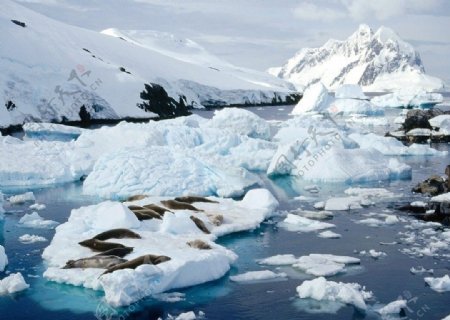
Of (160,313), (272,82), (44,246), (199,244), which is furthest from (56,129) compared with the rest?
(272,82)

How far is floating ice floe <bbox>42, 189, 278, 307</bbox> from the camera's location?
1059 cm

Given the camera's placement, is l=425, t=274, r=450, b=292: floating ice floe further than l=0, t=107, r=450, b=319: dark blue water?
Yes

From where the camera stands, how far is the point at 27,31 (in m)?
59.6

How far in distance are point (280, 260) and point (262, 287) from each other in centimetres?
157

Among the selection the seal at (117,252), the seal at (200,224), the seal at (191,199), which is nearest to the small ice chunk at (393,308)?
the seal at (117,252)

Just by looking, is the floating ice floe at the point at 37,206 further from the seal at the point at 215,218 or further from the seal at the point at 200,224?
the seal at the point at 200,224

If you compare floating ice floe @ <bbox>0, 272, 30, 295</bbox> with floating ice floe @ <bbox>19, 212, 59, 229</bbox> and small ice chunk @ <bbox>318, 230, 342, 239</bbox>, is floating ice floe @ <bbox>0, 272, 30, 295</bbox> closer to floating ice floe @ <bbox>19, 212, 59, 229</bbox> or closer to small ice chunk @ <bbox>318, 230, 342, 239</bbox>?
floating ice floe @ <bbox>19, 212, 59, 229</bbox>

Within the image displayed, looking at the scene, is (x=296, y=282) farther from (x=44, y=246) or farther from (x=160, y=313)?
(x=44, y=246)

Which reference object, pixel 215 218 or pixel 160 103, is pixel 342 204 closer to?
pixel 215 218

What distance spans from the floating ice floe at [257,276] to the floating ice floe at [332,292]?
40.0 inches

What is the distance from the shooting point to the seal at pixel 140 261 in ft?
36.6

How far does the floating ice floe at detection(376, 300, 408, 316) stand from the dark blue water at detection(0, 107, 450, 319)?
0.15 meters

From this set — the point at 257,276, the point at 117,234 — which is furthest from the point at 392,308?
the point at 117,234

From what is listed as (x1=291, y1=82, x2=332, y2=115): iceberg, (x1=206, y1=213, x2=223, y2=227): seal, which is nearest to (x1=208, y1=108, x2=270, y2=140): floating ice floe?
(x1=206, y1=213, x2=223, y2=227): seal
